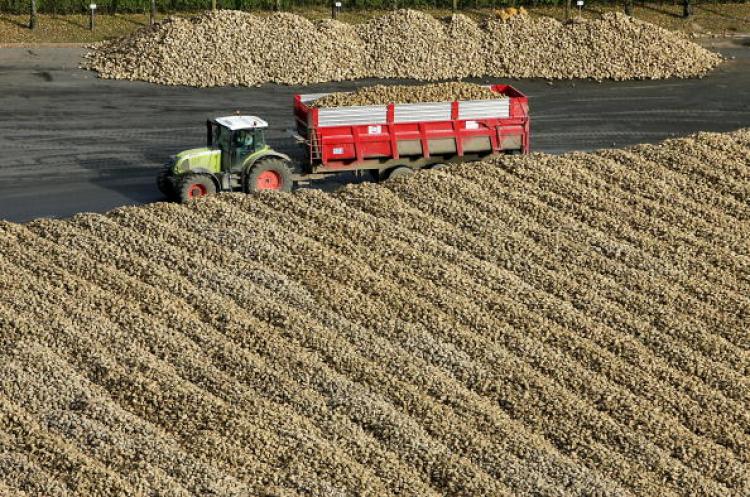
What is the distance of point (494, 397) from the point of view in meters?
19.0

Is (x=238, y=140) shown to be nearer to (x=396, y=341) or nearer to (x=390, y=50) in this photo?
(x=396, y=341)

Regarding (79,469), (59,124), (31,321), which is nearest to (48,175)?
(59,124)

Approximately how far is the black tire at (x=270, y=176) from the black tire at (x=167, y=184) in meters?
1.65

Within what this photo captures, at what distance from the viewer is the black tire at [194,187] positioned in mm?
26250

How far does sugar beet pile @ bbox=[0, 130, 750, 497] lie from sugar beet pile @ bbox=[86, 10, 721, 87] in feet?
41.6

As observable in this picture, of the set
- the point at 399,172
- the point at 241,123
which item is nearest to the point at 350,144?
the point at 399,172

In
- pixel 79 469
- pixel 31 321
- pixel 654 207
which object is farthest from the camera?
pixel 654 207

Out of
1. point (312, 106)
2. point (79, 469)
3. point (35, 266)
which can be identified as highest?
point (312, 106)

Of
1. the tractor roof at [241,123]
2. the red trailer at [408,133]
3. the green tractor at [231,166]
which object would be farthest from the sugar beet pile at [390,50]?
the green tractor at [231,166]

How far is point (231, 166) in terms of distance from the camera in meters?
26.8

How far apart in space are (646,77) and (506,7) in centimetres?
878

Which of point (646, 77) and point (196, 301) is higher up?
point (646, 77)

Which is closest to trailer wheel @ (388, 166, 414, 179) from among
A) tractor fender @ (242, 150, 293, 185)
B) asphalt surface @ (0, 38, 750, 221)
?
tractor fender @ (242, 150, 293, 185)

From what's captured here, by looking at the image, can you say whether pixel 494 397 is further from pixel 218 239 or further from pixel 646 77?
pixel 646 77
